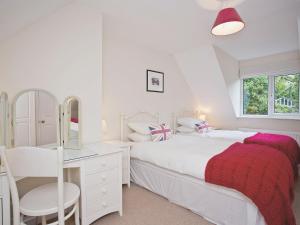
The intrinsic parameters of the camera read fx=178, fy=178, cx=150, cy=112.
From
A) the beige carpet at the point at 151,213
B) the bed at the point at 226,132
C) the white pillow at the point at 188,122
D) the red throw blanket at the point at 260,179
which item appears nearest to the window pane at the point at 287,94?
the bed at the point at 226,132

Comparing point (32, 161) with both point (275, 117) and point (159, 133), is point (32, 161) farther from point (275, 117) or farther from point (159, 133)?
point (275, 117)

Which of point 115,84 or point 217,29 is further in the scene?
point 115,84

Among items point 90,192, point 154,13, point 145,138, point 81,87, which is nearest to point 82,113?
point 81,87

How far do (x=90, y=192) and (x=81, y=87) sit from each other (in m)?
1.17

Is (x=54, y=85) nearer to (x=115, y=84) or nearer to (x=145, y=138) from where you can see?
(x=115, y=84)

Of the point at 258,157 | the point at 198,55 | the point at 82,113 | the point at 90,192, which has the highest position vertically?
the point at 198,55

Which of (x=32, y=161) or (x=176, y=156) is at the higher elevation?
(x=32, y=161)

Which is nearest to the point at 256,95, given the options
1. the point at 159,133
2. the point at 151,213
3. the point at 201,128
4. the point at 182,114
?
the point at 201,128

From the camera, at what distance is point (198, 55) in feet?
12.0

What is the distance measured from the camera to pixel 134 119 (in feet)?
10.5

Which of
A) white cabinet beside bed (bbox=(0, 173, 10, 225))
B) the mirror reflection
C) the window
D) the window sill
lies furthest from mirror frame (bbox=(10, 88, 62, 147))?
the window

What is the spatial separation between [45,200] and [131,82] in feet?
7.17

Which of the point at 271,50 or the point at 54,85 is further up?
the point at 271,50

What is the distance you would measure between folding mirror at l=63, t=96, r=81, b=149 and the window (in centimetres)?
395
